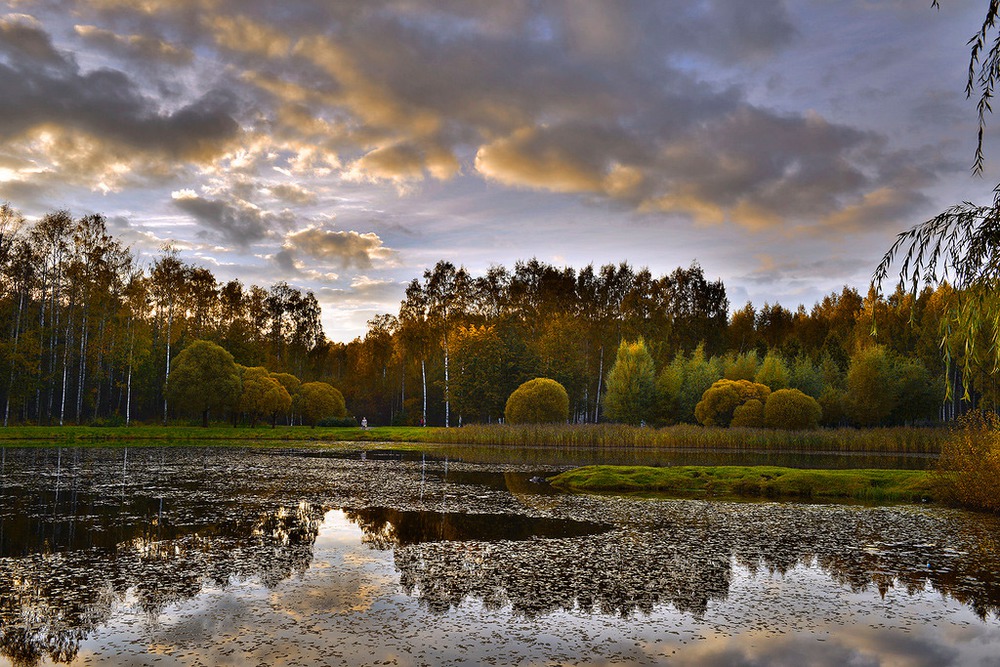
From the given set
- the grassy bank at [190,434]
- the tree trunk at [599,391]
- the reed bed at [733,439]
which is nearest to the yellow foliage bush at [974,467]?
the reed bed at [733,439]

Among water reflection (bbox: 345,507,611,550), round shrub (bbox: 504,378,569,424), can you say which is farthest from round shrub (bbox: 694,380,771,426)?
water reflection (bbox: 345,507,611,550)

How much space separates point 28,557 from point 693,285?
78.2 meters

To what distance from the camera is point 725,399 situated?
161 feet

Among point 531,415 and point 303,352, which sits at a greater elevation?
point 303,352

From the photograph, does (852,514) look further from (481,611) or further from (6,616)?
(6,616)

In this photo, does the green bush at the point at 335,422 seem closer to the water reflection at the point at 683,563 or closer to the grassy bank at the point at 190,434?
the grassy bank at the point at 190,434

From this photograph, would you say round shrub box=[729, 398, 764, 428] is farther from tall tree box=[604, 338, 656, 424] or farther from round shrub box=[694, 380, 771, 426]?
tall tree box=[604, 338, 656, 424]

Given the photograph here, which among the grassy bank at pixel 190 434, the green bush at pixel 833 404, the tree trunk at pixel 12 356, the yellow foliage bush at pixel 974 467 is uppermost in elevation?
the tree trunk at pixel 12 356

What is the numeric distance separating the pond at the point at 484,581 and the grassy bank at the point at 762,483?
261cm

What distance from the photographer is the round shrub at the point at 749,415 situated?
155 ft

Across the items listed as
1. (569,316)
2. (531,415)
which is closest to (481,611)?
(531,415)

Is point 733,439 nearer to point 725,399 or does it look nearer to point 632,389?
point 725,399

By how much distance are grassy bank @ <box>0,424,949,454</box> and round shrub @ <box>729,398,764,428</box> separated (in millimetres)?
2495

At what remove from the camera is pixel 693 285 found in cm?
8206
